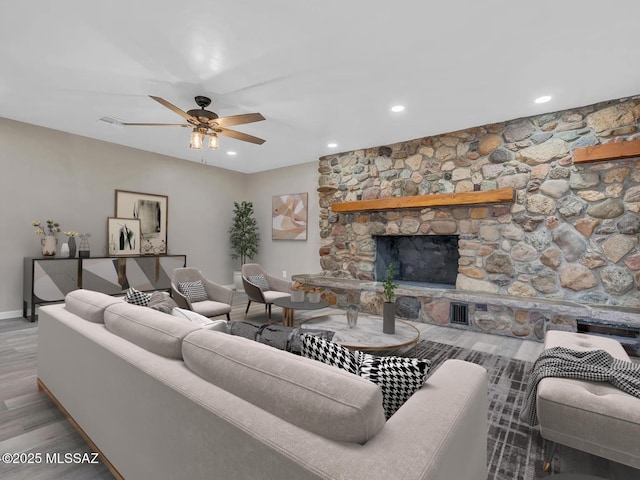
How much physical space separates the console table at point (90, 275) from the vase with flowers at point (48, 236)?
21cm

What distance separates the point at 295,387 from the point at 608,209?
409 cm

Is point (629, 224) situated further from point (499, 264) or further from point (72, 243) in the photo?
point (72, 243)

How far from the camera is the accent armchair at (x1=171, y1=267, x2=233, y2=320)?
360 centimetres

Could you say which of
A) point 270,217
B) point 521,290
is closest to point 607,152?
point 521,290

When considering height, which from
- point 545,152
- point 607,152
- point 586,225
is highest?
point 545,152

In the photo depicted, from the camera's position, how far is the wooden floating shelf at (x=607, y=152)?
3.19 m

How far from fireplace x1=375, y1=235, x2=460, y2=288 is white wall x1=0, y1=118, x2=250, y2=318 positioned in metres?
3.50

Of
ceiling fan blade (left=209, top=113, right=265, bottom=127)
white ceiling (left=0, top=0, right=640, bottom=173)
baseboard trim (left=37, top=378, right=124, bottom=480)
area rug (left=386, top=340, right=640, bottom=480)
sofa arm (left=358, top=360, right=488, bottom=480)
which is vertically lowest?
area rug (left=386, top=340, right=640, bottom=480)

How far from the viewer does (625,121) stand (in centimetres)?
332

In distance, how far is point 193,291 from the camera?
3871mm

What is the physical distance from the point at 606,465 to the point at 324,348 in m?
1.65

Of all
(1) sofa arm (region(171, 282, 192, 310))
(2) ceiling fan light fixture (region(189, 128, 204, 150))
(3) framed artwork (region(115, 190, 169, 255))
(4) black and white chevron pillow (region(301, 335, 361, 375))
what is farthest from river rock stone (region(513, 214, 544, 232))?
(3) framed artwork (region(115, 190, 169, 255))

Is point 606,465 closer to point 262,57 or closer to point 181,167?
point 262,57

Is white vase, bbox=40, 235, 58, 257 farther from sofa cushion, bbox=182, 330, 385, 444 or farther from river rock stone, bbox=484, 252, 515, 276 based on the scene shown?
river rock stone, bbox=484, 252, 515, 276
